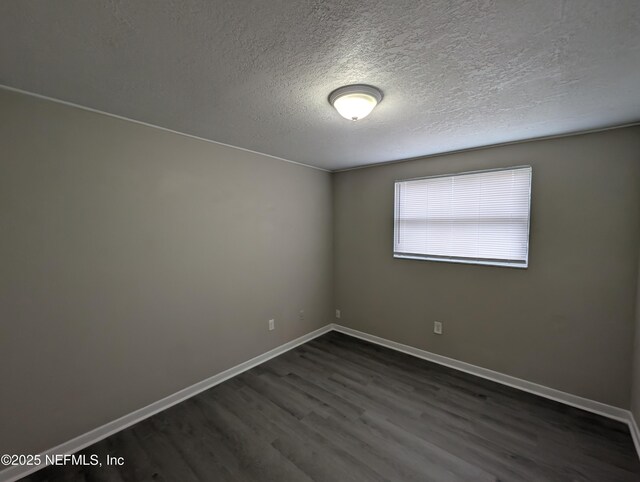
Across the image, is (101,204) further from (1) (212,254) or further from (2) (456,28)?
(2) (456,28)

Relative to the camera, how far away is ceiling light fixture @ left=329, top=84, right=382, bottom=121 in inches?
62.7

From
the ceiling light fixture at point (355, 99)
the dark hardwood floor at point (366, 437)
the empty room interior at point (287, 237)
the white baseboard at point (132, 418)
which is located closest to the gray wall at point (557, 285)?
the empty room interior at point (287, 237)

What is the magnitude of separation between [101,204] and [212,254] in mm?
973

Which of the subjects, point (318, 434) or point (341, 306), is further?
point (341, 306)

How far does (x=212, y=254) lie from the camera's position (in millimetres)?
2697

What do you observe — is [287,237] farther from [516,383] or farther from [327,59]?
[516,383]

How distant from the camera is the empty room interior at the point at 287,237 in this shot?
48.7 inches

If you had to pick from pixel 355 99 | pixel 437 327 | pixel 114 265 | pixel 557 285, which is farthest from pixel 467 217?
pixel 114 265

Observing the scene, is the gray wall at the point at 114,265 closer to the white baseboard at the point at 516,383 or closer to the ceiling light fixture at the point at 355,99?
the ceiling light fixture at the point at 355,99

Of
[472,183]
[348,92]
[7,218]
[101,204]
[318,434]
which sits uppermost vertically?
[348,92]

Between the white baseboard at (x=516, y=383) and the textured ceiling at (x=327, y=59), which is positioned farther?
the white baseboard at (x=516, y=383)

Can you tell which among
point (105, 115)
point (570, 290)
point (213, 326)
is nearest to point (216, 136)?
point (105, 115)

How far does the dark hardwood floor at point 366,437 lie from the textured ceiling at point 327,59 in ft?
7.87

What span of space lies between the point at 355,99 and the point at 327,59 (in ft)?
1.17
